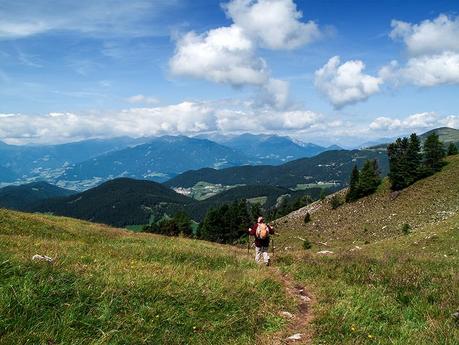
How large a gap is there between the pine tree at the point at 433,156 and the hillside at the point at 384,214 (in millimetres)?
1805

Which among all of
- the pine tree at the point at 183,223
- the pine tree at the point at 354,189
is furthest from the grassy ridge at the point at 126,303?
the pine tree at the point at 183,223

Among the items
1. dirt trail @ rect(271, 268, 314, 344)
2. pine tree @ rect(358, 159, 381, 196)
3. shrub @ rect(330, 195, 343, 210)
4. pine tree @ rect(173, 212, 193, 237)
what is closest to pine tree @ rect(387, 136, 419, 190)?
pine tree @ rect(358, 159, 381, 196)

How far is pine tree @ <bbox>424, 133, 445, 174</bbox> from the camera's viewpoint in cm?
8215

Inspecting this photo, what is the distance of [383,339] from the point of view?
827 centimetres

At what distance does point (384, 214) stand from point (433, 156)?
20995mm

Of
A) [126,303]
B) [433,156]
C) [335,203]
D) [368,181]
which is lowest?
[335,203]

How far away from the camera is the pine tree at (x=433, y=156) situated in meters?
82.2

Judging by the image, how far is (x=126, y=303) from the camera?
859 centimetres

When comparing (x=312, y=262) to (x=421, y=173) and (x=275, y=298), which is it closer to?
(x=275, y=298)

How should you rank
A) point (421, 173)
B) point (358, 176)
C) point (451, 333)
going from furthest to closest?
point (358, 176)
point (421, 173)
point (451, 333)

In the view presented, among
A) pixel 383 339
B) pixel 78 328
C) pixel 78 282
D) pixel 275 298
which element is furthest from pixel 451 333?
pixel 78 282

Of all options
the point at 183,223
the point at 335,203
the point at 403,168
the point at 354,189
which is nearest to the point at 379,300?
the point at 403,168

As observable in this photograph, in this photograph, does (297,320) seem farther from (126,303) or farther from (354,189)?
(354,189)

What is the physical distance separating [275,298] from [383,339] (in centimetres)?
330
